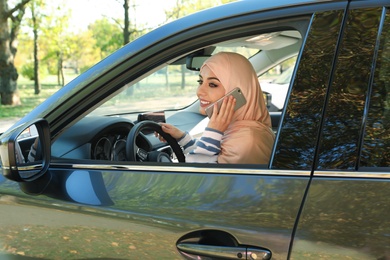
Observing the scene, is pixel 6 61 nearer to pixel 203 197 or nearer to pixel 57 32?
pixel 57 32

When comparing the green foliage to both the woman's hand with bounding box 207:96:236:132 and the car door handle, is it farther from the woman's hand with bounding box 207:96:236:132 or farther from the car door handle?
the car door handle

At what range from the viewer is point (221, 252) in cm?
137

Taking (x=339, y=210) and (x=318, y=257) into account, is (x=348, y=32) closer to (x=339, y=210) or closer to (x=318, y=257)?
(x=339, y=210)

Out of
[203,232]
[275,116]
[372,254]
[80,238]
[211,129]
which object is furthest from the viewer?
[275,116]

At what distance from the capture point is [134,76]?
1735mm

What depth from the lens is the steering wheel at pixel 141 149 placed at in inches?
84.6

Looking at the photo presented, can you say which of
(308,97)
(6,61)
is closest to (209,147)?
(308,97)

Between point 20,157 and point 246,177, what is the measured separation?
879mm

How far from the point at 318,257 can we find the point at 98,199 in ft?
2.43

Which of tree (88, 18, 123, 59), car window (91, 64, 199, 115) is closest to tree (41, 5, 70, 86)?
tree (88, 18, 123, 59)

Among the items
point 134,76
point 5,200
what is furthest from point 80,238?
point 134,76

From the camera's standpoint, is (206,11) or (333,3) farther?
(206,11)

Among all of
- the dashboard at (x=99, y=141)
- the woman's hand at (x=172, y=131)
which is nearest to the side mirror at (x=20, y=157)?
the dashboard at (x=99, y=141)

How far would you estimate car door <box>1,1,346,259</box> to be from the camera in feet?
4.47
